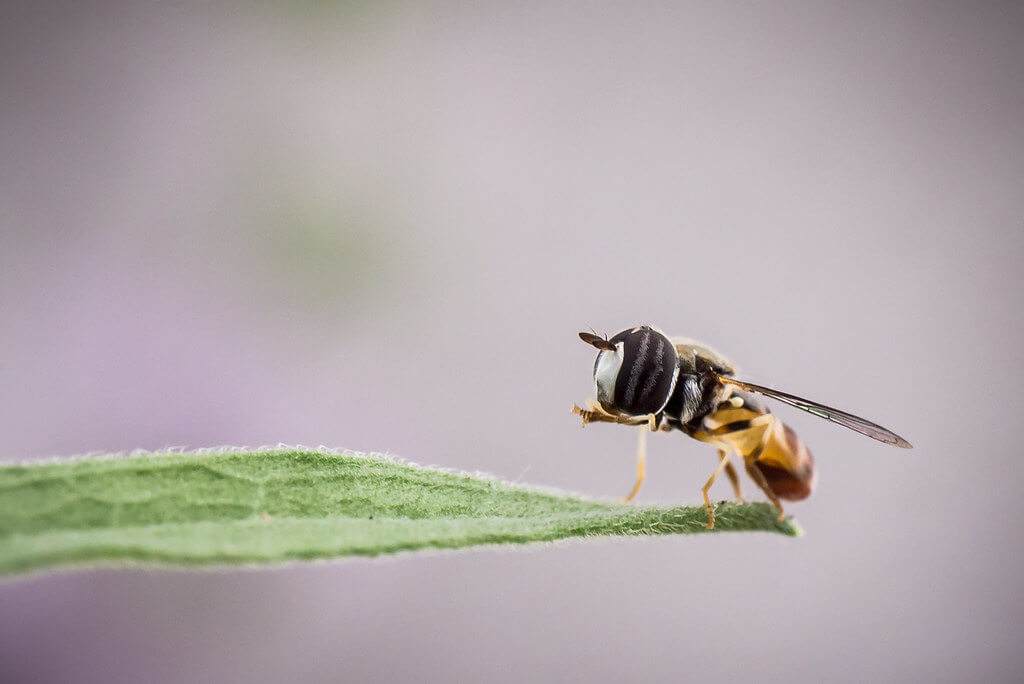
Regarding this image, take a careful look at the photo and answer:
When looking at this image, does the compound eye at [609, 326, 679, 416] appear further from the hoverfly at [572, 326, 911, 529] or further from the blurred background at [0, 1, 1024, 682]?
the blurred background at [0, 1, 1024, 682]

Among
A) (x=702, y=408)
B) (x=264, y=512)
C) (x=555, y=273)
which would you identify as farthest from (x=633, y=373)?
(x=555, y=273)

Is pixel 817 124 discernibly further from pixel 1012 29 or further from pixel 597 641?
pixel 597 641

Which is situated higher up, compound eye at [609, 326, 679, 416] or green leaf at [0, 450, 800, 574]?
compound eye at [609, 326, 679, 416]

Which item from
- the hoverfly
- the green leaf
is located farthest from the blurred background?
the green leaf

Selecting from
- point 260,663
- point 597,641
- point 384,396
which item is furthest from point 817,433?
point 260,663

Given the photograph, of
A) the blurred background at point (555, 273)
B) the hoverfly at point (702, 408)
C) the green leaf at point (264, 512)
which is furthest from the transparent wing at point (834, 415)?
the blurred background at point (555, 273)
